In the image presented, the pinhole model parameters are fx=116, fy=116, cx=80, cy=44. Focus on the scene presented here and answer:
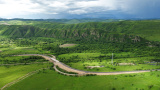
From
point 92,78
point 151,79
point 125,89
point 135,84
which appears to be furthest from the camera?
point 92,78

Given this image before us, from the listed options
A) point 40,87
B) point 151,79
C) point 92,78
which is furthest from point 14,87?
point 151,79

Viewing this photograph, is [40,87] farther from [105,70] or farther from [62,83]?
[105,70]

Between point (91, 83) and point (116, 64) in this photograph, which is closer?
point (91, 83)

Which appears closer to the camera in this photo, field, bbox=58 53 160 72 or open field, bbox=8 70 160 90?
open field, bbox=8 70 160 90

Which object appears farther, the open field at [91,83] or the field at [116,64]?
the field at [116,64]

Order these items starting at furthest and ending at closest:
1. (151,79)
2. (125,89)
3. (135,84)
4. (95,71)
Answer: (95,71), (151,79), (135,84), (125,89)

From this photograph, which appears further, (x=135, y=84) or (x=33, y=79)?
(x=33, y=79)

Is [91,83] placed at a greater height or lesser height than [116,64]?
lesser
